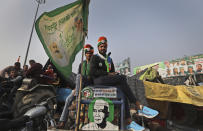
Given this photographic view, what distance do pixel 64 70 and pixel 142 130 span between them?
174 cm

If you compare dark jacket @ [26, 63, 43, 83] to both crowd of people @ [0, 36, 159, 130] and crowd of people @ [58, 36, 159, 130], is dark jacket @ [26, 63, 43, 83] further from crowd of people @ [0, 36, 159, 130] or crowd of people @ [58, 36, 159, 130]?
crowd of people @ [58, 36, 159, 130]

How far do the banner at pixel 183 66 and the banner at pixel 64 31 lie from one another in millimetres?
11847

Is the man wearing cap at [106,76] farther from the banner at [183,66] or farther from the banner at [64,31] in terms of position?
the banner at [183,66]

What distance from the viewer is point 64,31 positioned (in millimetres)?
2781

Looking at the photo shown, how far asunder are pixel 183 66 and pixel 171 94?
12576mm

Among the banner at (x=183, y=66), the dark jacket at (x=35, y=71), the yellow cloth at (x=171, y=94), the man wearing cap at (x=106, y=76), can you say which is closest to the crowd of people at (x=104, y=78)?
the man wearing cap at (x=106, y=76)

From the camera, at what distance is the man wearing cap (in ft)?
7.79

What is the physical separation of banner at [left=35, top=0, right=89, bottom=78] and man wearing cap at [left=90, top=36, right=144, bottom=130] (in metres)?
0.45

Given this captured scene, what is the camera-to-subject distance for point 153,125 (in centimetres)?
437

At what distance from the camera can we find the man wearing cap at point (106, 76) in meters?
2.38

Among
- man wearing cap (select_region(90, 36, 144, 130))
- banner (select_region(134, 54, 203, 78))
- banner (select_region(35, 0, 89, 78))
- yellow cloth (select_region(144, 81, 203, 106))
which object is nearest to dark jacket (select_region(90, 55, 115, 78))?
man wearing cap (select_region(90, 36, 144, 130))

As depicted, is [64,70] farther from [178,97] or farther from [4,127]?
[178,97]

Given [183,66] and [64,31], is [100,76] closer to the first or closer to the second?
[64,31]

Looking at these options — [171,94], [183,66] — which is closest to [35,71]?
[171,94]
